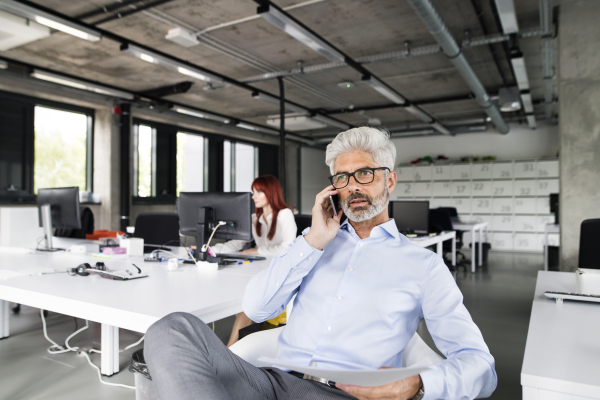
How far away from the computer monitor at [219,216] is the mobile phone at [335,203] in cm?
131

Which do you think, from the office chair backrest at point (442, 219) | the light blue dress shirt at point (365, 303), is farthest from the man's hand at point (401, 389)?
the office chair backrest at point (442, 219)

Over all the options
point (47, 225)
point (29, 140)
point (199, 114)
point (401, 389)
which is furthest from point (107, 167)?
point (401, 389)

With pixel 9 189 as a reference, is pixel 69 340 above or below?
below

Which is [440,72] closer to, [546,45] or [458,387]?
[546,45]

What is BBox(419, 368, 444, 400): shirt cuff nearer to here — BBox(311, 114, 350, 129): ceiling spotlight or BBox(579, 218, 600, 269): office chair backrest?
BBox(579, 218, 600, 269): office chair backrest

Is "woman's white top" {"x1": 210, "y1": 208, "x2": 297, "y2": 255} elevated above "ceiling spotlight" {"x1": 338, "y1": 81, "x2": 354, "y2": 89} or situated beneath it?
situated beneath

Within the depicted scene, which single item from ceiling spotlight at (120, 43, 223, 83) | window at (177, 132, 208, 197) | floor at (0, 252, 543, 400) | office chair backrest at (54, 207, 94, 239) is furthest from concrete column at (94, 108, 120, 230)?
floor at (0, 252, 543, 400)

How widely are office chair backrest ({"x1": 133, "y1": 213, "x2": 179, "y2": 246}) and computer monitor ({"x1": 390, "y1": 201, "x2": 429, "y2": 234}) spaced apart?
295 cm

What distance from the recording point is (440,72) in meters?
6.78

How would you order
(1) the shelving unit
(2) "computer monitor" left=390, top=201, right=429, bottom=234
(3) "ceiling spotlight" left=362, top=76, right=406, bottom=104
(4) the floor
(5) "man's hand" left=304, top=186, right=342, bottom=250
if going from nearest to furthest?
(5) "man's hand" left=304, top=186, right=342, bottom=250
(4) the floor
(2) "computer monitor" left=390, top=201, right=429, bottom=234
(3) "ceiling spotlight" left=362, top=76, right=406, bottom=104
(1) the shelving unit

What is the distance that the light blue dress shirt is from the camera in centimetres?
120

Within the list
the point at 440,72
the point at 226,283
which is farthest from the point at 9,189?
the point at 440,72

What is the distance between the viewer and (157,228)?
3.95 m

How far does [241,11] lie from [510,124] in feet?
29.4
